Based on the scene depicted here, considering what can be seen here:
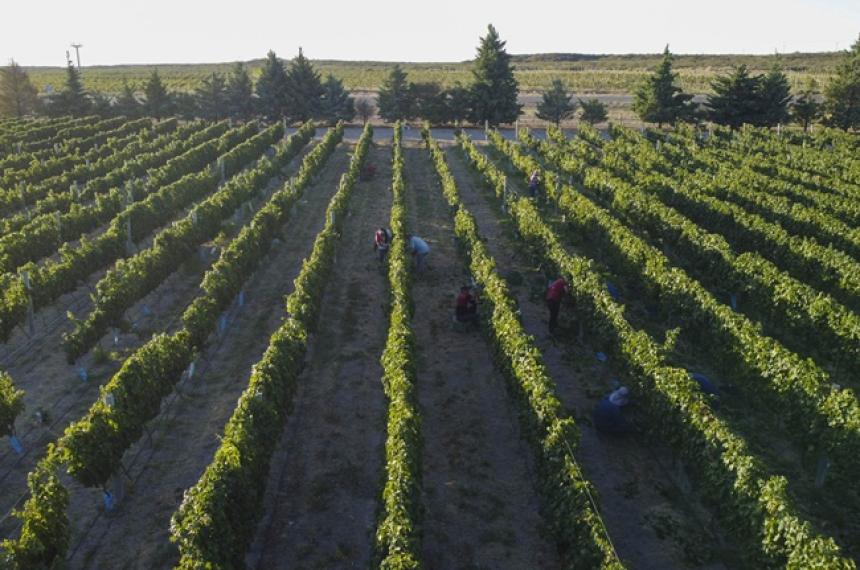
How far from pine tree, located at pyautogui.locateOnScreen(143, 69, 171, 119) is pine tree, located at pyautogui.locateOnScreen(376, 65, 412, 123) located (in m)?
23.4

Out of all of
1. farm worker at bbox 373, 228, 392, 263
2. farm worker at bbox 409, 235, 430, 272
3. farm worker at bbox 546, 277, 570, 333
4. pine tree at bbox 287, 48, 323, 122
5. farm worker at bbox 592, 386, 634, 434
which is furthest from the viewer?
pine tree at bbox 287, 48, 323, 122

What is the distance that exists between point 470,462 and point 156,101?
66.4 metres

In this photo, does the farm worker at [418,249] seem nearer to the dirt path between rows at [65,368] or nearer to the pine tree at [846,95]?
the dirt path between rows at [65,368]

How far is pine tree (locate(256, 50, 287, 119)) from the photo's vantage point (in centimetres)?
6412

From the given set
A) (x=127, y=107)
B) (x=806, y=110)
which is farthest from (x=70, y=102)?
(x=806, y=110)

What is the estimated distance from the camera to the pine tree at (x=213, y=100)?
68188mm

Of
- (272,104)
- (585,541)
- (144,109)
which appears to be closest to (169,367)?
(585,541)

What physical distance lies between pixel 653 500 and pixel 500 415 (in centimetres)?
376

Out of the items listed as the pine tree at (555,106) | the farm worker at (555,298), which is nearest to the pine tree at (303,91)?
the pine tree at (555,106)

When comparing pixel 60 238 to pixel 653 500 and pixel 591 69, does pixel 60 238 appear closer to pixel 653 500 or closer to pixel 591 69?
pixel 653 500

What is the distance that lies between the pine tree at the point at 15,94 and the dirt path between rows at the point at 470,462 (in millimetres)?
66742

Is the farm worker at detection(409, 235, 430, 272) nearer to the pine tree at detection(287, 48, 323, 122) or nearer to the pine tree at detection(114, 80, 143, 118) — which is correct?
the pine tree at detection(287, 48, 323, 122)

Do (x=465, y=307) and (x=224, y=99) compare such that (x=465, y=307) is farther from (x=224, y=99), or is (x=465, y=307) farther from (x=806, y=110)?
(x=224, y=99)

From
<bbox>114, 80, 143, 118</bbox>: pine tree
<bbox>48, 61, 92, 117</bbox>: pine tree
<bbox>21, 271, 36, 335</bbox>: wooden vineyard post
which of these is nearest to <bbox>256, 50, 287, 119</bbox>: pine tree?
<bbox>114, 80, 143, 118</bbox>: pine tree
